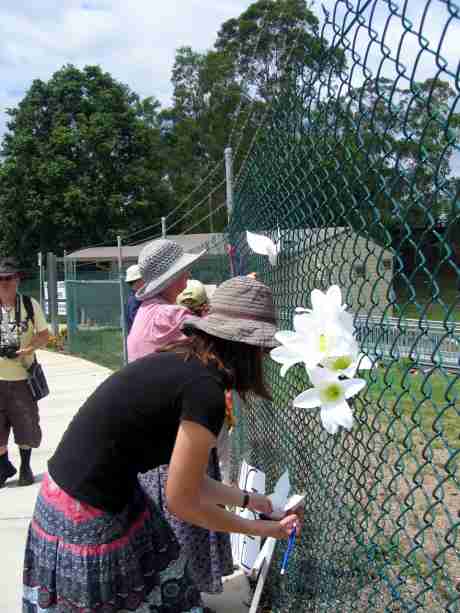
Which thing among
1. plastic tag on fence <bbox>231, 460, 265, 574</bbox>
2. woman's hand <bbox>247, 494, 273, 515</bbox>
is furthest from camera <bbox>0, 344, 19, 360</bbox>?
woman's hand <bbox>247, 494, 273, 515</bbox>

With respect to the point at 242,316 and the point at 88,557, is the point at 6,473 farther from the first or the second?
the point at 242,316

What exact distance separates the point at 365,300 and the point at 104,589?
118 cm

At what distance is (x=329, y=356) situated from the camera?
1551mm

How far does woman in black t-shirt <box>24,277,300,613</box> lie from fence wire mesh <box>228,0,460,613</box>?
0.33 m

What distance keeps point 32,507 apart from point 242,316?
3117mm

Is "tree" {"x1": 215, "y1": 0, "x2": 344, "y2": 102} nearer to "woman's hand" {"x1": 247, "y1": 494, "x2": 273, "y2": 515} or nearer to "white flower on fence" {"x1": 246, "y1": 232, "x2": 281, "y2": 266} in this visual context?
"white flower on fence" {"x1": 246, "y1": 232, "x2": 281, "y2": 266}

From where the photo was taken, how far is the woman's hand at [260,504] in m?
2.14

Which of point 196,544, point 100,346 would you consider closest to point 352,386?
point 196,544

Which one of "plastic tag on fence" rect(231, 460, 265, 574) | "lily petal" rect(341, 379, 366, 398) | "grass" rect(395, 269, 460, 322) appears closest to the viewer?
"grass" rect(395, 269, 460, 322)

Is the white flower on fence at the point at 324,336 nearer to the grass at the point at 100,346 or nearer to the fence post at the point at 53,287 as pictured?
the grass at the point at 100,346

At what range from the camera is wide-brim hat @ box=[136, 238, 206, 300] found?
3.09 meters

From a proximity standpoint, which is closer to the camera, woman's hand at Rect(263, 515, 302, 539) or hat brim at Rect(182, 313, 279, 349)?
hat brim at Rect(182, 313, 279, 349)

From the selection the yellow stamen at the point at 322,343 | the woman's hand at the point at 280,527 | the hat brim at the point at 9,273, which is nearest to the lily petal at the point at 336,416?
the yellow stamen at the point at 322,343

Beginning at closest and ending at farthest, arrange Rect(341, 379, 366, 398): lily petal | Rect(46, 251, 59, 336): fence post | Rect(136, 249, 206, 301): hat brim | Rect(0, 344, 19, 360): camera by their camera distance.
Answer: Rect(341, 379, 366, 398): lily petal < Rect(136, 249, 206, 301): hat brim < Rect(0, 344, 19, 360): camera < Rect(46, 251, 59, 336): fence post
